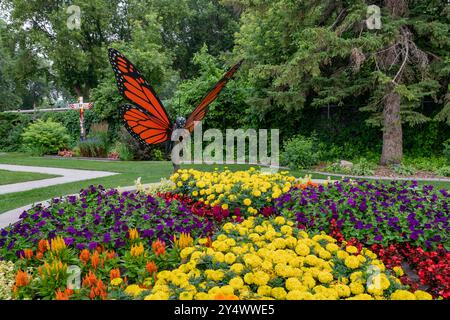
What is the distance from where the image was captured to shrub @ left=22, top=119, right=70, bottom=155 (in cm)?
1617

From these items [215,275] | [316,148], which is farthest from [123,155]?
[215,275]

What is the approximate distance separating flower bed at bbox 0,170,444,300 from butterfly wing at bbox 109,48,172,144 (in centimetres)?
155

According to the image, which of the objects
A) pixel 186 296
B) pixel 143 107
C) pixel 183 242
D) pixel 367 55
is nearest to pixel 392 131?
pixel 367 55

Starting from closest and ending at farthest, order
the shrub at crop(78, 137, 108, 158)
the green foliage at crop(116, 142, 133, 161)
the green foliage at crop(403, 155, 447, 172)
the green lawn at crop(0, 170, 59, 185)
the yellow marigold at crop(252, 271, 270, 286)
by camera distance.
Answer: the yellow marigold at crop(252, 271, 270, 286)
the green lawn at crop(0, 170, 59, 185)
the green foliage at crop(403, 155, 447, 172)
the green foliage at crop(116, 142, 133, 161)
the shrub at crop(78, 137, 108, 158)

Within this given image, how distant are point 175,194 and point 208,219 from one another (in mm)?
1051

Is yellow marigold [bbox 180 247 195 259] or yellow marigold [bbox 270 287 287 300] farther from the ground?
yellow marigold [bbox 180 247 195 259]

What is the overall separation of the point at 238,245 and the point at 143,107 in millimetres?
3401

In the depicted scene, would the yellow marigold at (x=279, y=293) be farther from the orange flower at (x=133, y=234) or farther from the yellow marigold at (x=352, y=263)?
the orange flower at (x=133, y=234)

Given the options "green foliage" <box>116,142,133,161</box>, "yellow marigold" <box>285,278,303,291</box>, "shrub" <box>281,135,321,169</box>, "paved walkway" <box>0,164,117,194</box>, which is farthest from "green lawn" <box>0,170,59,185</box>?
"yellow marigold" <box>285,278,303,291</box>

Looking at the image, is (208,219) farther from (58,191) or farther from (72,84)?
(72,84)

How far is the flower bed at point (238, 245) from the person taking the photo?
235 centimetres

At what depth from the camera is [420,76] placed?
1005 centimetres

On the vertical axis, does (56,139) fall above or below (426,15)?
below

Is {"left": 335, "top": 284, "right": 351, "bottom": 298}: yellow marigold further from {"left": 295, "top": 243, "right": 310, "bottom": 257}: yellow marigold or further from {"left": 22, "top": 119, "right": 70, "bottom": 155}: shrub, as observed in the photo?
{"left": 22, "top": 119, "right": 70, "bottom": 155}: shrub
